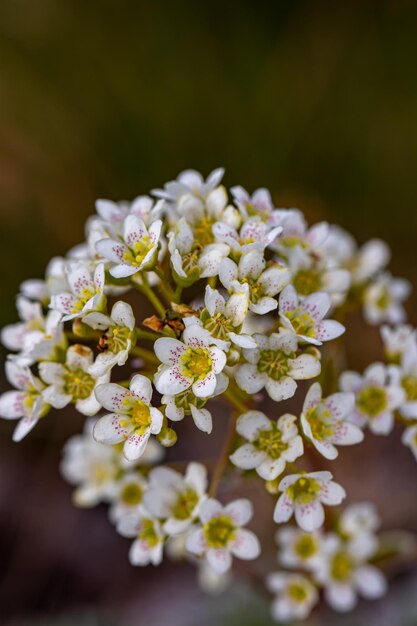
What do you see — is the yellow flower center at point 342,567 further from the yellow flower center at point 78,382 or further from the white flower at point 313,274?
the yellow flower center at point 78,382

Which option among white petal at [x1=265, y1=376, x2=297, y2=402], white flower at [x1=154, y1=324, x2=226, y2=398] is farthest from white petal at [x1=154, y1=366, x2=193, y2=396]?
white petal at [x1=265, y1=376, x2=297, y2=402]

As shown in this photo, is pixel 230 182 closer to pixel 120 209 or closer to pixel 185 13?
pixel 185 13

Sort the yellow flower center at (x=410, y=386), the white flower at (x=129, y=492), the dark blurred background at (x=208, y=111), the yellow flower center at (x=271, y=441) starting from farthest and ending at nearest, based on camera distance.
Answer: the dark blurred background at (x=208, y=111) < the white flower at (x=129, y=492) < the yellow flower center at (x=410, y=386) < the yellow flower center at (x=271, y=441)

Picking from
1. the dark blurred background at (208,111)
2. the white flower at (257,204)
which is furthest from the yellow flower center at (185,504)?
the dark blurred background at (208,111)

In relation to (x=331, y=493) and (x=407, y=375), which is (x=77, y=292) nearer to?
(x=331, y=493)

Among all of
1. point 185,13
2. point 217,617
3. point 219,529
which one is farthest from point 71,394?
point 185,13
